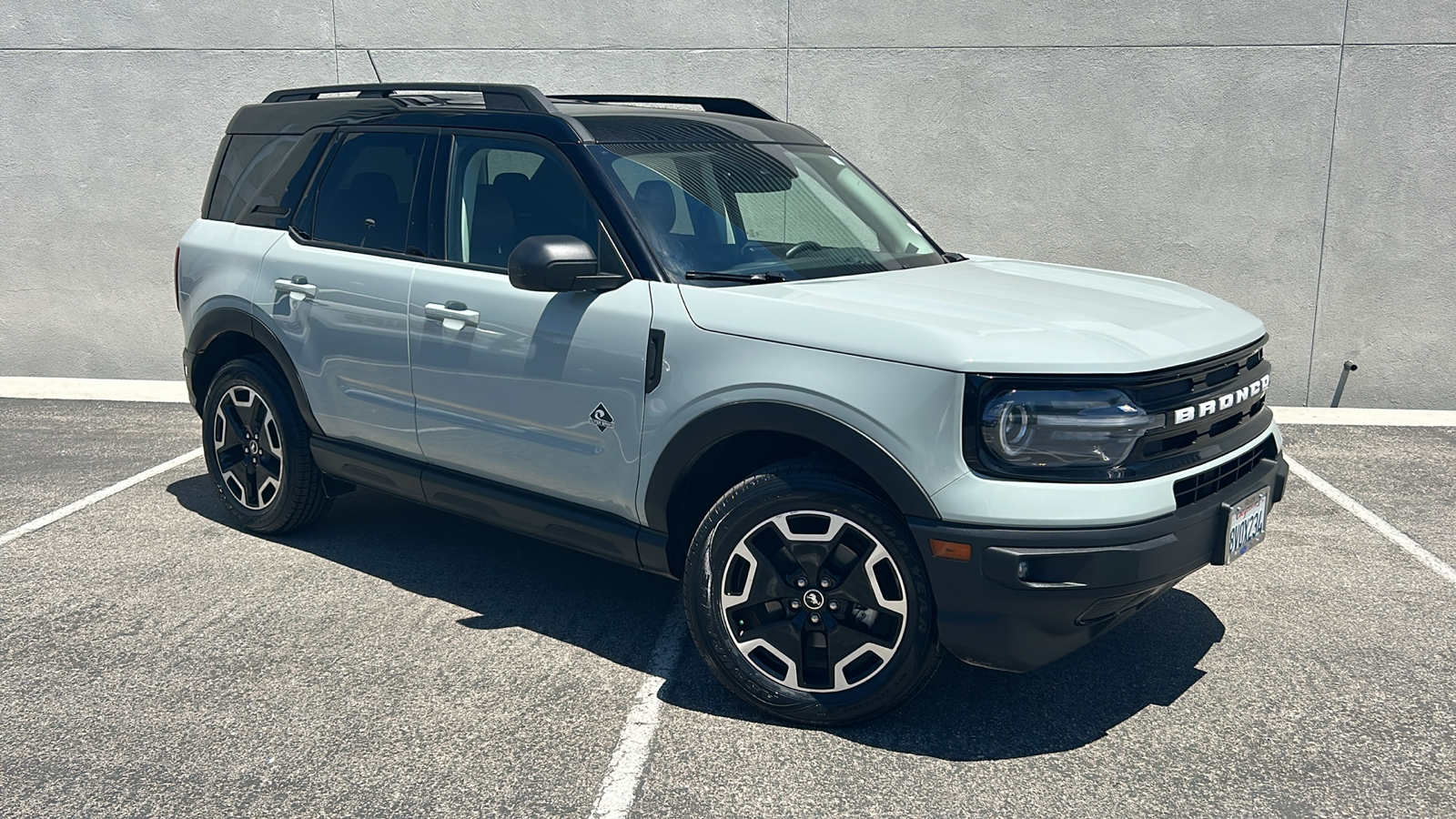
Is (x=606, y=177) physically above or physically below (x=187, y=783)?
above

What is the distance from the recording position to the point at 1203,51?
7.81 m

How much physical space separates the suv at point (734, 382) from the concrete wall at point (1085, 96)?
310 centimetres

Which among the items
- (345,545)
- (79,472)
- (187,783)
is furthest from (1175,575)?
(79,472)

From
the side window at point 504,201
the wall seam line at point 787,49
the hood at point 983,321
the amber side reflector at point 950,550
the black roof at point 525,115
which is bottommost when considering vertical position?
the amber side reflector at point 950,550

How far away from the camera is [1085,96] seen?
7922 millimetres

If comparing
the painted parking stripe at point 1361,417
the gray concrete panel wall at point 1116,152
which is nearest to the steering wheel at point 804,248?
the gray concrete panel wall at point 1116,152

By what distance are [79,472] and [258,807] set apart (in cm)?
429

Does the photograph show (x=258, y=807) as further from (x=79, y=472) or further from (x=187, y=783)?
(x=79, y=472)

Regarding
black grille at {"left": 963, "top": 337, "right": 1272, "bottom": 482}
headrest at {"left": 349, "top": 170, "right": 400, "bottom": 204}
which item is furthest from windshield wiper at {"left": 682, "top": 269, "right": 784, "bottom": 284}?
headrest at {"left": 349, "top": 170, "right": 400, "bottom": 204}

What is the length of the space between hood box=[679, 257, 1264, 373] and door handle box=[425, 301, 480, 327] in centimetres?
90

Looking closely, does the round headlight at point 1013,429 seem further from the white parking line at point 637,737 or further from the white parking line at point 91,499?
the white parking line at point 91,499

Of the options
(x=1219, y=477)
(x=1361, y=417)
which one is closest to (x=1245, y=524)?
(x=1219, y=477)

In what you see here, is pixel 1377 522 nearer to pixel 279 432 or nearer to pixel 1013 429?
pixel 1013 429

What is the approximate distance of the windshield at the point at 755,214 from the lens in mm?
3971
